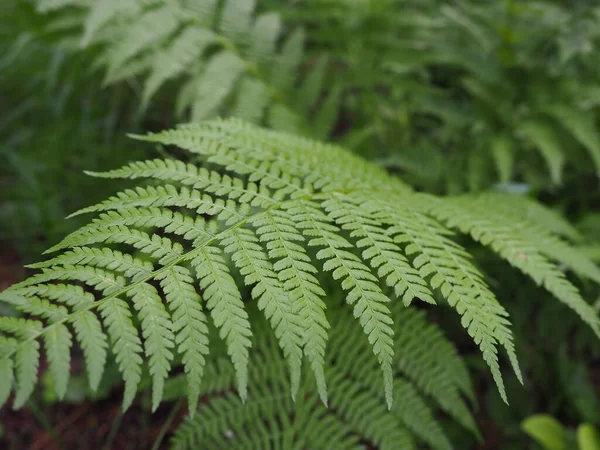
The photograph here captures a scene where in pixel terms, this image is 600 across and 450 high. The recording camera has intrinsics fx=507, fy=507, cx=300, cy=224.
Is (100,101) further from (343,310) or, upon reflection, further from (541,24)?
(541,24)

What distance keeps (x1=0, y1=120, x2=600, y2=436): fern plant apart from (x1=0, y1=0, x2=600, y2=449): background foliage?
622mm

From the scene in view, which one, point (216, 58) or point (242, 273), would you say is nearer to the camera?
point (242, 273)

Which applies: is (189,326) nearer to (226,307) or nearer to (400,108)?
(226,307)

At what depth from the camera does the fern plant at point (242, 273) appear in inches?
41.1

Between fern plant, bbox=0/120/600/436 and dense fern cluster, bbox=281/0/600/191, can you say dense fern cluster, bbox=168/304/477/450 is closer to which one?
fern plant, bbox=0/120/600/436

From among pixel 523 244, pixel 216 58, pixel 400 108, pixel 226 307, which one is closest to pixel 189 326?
pixel 226 307

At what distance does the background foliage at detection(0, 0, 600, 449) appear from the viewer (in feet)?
7.03

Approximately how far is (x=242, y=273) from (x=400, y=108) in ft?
6.04

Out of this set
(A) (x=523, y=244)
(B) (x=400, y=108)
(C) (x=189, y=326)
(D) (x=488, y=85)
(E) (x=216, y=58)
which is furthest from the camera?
(B) (x=400, y=108)

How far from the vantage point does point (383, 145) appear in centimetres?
267

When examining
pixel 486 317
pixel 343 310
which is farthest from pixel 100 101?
pixel 486 317

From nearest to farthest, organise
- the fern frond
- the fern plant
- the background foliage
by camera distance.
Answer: the fern plant < the fern frond < the background foliage

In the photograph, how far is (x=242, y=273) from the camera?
3.82ft

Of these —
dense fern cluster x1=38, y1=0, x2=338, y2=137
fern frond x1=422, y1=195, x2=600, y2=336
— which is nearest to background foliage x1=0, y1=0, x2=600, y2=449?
dense fern cluster x1=38, y1=0, x2=338, y2=137
